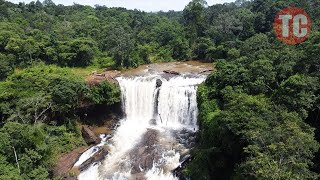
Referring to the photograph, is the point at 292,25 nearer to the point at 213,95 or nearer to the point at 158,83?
the point at 213,95

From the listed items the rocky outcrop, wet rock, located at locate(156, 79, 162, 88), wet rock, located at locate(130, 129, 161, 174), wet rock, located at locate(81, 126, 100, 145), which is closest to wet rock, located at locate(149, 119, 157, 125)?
wet rock, located at locate(130, 129, 161, 174)

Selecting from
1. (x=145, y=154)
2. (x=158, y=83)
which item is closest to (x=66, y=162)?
(x=145, y=154)

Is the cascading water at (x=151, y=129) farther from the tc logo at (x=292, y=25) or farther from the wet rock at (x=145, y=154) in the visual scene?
the tc logo at (x=292, y=25)

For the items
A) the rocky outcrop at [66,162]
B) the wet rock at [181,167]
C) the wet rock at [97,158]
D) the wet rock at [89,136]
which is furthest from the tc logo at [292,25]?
the rocky outcrop at [66,162]

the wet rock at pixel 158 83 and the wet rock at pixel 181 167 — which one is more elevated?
the wet rock at pixel 158 83

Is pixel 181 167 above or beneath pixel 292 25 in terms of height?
beneath

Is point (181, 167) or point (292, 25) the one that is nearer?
point (181, 167)

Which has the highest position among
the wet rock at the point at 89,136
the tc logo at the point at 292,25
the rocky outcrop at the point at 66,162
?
the tc logo at the point at 292,25

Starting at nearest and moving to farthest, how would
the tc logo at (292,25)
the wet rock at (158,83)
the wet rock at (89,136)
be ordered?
the wet rock at (89,136) → the tc logo at (292,25) → the wet rock at (158,83)

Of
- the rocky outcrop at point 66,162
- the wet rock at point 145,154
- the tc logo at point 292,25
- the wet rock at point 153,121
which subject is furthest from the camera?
the wet rock at point 153,121
